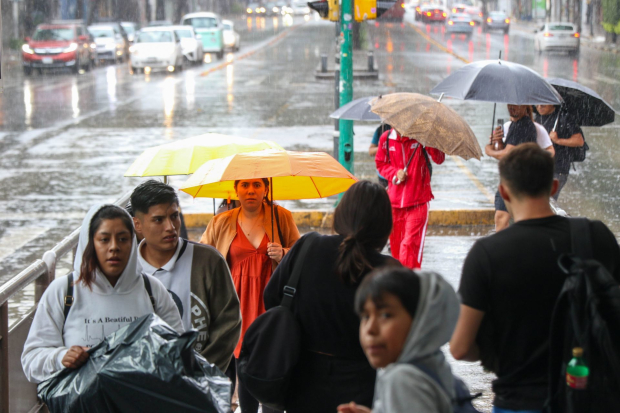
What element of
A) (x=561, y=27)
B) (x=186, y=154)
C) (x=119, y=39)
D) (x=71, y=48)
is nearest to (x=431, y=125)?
(x=186, y=154)

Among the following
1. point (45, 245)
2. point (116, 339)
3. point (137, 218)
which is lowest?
point (45, 245)

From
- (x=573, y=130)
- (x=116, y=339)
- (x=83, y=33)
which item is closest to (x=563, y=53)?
(x=83, y=33)

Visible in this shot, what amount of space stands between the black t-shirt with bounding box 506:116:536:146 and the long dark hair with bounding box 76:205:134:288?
4403mm

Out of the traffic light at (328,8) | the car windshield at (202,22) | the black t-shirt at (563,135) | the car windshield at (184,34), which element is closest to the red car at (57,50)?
the car windshield at (184,34)

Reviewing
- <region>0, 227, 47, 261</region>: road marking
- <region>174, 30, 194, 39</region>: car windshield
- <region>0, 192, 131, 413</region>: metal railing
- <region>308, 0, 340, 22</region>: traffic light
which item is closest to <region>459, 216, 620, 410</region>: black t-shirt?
<region>0, 192, 131, 413</region>: metal railing

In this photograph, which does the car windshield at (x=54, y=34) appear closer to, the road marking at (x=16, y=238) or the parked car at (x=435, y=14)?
the road marking at (x=16, y=238)

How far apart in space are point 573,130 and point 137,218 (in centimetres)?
493

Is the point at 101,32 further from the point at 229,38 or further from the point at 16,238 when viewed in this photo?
the point at 16,238

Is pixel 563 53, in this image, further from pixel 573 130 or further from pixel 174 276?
pixel 174 276

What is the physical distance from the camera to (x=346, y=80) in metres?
10.3

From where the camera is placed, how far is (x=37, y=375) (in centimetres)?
325

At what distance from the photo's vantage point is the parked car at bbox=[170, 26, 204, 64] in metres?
35.6

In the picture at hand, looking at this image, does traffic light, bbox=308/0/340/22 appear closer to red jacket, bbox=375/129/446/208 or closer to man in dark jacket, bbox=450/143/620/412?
red jacket, bbox=375/129/446/208

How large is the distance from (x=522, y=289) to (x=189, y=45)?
34302 millimetres
